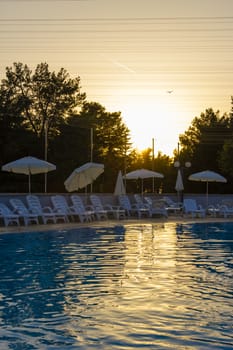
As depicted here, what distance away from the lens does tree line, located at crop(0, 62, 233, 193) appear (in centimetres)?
3566

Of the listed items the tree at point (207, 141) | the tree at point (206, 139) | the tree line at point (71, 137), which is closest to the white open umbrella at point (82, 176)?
the tree line at point (71, 137)

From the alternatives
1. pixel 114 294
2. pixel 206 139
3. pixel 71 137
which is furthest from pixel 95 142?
pixel 114 294

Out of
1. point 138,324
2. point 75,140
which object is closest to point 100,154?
point 75,140

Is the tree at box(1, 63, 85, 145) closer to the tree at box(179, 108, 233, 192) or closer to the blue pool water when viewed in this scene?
the tree at box(179, 108, 233, 192)

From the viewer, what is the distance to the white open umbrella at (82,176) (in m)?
20.8

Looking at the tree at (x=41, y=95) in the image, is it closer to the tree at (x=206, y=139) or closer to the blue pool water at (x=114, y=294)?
the tree at (x=206, y=139)

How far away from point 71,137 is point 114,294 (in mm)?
30861

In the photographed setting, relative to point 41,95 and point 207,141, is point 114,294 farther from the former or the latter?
point 207,141

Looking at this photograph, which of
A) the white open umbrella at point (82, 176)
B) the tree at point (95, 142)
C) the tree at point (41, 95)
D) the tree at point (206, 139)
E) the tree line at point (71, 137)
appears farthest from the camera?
the tree at point (206, 139)

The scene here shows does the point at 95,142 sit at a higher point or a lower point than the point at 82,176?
higher

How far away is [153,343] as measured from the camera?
18.0 feet

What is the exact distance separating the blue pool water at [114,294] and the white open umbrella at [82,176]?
22.3ft

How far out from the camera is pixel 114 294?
7.73 meters

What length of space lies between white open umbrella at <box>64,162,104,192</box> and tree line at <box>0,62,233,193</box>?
12.0m
